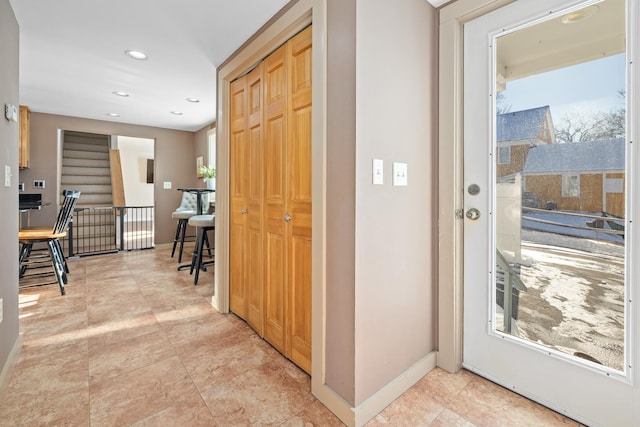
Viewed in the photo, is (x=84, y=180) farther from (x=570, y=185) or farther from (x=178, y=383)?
(x=570, y=185)

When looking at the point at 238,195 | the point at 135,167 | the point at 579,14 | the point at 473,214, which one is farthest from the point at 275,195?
the point at 135,167

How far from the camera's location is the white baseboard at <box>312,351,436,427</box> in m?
1.35

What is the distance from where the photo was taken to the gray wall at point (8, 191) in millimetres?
1677

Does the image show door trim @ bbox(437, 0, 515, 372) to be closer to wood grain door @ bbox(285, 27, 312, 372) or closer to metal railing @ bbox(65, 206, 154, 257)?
wood grain door @ bbox(285, 27, 312, 372)

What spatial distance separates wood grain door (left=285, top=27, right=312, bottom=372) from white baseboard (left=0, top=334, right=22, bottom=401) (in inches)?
58.0

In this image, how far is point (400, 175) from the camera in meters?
1.53

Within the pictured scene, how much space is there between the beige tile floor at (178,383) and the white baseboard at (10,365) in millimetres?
23

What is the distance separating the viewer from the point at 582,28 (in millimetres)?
1352

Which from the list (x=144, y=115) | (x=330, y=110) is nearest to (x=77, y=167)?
(x=144, y=115)

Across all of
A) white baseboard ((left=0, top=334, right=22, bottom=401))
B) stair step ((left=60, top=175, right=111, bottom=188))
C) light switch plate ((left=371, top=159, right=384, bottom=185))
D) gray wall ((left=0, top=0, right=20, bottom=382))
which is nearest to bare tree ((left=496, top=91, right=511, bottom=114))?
light switch plate ((left=371, top=159, right=384, bottom=185))

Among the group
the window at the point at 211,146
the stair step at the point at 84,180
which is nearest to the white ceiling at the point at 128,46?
the window at the point at 211,146

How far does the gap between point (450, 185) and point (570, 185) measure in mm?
523

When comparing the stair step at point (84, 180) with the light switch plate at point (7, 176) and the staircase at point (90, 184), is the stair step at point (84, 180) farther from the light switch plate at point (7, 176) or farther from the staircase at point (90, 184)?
the light switch plate at point (7, 176)


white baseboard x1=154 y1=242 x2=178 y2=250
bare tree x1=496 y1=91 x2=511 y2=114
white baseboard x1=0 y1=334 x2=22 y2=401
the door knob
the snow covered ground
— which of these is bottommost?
white baseboard x1=0 y1=334 x2=22 y2=401
